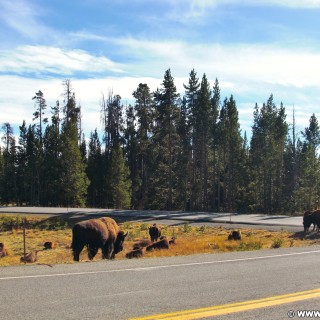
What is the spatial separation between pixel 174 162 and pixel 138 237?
3428cm

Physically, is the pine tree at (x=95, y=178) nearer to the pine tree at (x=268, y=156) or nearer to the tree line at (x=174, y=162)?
the tree line at (x=174, y=162)

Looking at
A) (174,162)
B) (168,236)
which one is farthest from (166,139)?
(168,236)

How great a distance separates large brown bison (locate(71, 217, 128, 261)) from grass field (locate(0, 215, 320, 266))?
1.18 meters

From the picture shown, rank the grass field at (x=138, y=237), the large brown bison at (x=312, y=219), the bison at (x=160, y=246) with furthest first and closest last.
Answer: the large brown bison at (x=312, y=219) < the bison at (x=160, y=246) < the grass field at (x=138, y=237)

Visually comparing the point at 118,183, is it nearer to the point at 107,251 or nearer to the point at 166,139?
the point at 166,139

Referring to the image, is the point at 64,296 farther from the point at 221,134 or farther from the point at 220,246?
the point at 221,134

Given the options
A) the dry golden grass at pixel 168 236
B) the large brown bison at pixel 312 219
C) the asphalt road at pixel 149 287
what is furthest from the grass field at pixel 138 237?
the asphalt road at pixel 149 287

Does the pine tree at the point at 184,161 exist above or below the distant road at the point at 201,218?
above

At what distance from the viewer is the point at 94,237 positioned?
1700 cm

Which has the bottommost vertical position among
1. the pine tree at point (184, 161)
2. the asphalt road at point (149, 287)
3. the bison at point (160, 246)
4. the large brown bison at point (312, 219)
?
the bison at point (160, 246)

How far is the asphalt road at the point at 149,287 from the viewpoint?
6262mm

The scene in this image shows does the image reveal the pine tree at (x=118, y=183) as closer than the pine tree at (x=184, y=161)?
Yes

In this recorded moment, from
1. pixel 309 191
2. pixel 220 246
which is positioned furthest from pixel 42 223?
pixel 309 191

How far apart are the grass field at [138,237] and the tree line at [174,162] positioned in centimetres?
2138
